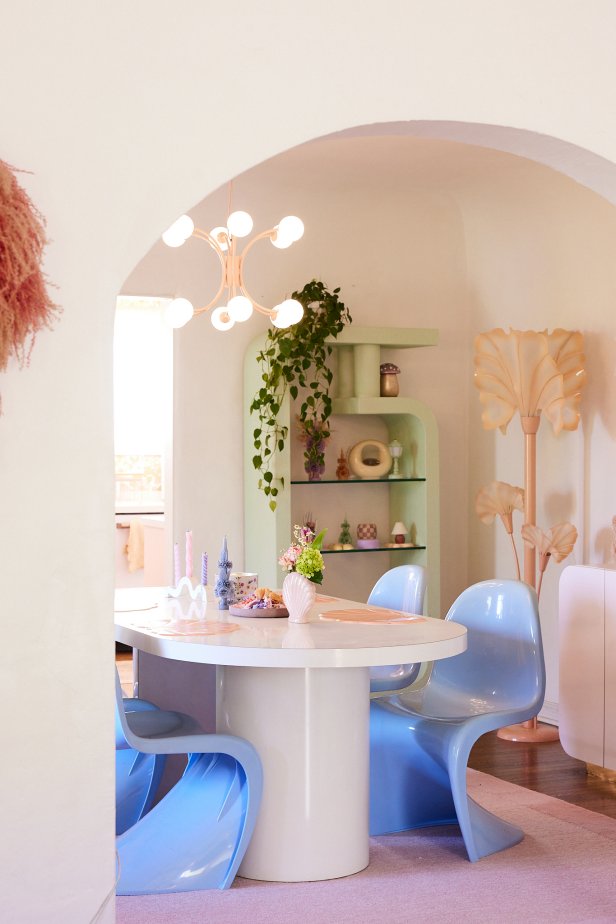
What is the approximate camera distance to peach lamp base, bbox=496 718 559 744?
5336 millimetres

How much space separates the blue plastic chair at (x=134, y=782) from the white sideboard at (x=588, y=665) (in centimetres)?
177

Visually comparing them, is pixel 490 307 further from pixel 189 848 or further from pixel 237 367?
pixel 189 848

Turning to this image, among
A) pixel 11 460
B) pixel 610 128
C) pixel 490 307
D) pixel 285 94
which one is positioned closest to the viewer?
pixel 11 460

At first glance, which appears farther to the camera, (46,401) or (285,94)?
(285,94)

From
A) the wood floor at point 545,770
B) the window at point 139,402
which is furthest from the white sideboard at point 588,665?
the window at point 139,402

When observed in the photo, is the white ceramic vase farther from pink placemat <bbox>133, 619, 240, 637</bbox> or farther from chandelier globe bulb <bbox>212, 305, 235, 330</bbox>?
chandelier globe bulb <bbox>212, 305, 235, 330</bbox>

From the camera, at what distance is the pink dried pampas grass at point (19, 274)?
6.89 ft

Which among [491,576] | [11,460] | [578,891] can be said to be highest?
[11,460]

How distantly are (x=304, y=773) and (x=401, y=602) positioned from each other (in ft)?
4.19

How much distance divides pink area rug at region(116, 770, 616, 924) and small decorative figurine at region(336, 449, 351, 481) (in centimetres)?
243

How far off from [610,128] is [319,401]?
10.9 feet

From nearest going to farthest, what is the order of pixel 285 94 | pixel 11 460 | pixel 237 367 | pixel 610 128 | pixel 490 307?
pixel 11 460, pixel 285 94, pixel 610 128, pixel 237 367, pixel 490 307

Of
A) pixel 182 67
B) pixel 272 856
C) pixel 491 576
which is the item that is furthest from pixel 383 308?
pixel 182 67

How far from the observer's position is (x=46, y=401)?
226 centimetres
